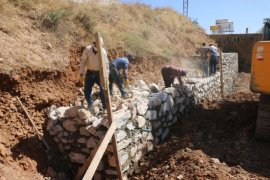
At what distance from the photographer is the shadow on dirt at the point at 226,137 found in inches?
241

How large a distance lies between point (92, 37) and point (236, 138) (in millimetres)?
5496

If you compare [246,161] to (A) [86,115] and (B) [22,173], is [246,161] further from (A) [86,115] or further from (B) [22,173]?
(B) [22,173]

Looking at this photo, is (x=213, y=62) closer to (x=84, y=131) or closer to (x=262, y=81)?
(x=262, y=81)

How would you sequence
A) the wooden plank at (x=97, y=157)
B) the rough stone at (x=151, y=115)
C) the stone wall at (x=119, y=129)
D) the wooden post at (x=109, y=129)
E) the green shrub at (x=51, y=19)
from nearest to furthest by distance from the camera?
1. the wooden plank at (x=97, y=157)
2. the wooden post at (x=109, y=129)
3. the stone wall at (x=119, y=129)
4. the rough stone at (x=151, y=115)
5. the green shrub at (x=51, y=19)

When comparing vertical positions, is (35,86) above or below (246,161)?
above

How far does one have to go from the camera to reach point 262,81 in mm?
6203

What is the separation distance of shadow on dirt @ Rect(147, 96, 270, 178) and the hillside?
2.59m

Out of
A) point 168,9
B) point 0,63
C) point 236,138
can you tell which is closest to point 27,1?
point 0,63

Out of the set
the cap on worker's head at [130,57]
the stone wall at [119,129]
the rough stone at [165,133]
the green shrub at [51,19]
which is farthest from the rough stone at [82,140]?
the cap on worker's head at [130,57]

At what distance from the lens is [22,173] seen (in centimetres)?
555

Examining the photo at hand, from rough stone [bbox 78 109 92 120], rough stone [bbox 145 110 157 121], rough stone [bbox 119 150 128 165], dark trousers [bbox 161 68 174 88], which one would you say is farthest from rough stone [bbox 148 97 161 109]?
dark trousers [bbox 161 68 174 88]

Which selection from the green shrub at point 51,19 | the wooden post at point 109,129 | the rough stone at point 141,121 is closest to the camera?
the wooden post at point 109,129

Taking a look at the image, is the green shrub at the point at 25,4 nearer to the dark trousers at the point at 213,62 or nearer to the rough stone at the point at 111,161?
the rough stone at the point at 111,161

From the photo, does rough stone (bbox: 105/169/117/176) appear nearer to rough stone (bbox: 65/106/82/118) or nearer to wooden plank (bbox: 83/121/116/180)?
wooden plank (bbox: 83/121/116/180)
